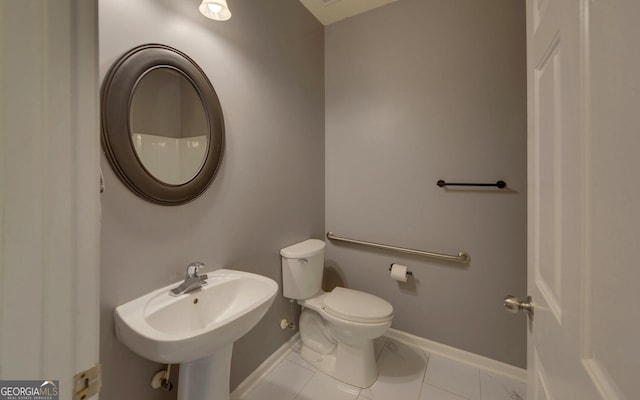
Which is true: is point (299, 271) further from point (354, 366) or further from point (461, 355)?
point (461, 355)

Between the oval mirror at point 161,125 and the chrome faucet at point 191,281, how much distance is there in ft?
1.03

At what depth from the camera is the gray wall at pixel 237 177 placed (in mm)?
893

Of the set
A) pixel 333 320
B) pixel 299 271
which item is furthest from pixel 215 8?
pixel 333 320

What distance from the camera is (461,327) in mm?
1663

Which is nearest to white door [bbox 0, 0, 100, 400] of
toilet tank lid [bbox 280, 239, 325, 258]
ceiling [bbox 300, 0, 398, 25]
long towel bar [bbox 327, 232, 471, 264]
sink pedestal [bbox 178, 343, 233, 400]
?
sink pedestal [bbox 178, 343, 233, 400]

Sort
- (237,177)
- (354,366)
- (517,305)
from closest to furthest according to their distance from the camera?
(517,305), (237,177), (354,366)

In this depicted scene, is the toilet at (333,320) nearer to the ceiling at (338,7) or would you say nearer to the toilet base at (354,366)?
the toilet base at (354,366)

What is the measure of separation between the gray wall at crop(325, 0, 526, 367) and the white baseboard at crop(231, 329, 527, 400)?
0.05 m

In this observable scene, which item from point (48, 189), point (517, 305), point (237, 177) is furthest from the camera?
point (237, 177)

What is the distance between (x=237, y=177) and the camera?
1.36 meters

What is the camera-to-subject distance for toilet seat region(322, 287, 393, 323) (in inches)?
55.3

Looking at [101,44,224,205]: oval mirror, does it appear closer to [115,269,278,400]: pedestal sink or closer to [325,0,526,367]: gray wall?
[115,269,278,400]: pedestal sink

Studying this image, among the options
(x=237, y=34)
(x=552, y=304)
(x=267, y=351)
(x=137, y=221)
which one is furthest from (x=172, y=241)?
(x=552, y=304)

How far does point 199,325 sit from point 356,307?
2.99 feet
